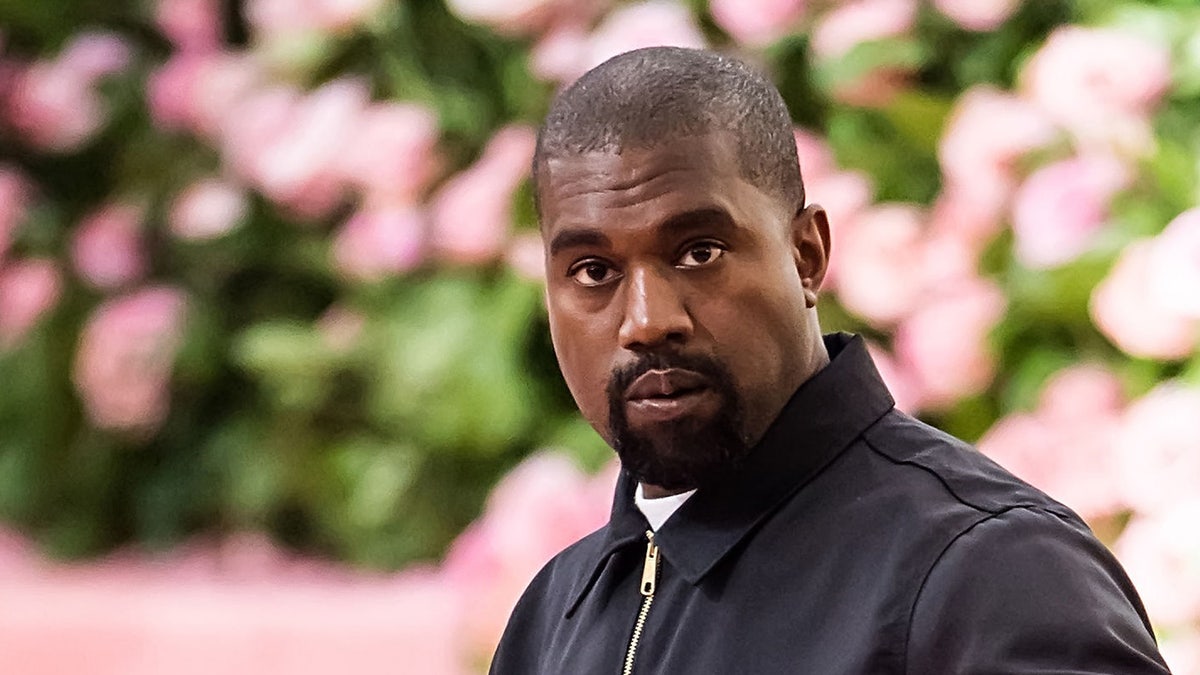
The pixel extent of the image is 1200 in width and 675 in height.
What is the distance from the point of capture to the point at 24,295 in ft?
5.10

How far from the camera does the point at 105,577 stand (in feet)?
5.00

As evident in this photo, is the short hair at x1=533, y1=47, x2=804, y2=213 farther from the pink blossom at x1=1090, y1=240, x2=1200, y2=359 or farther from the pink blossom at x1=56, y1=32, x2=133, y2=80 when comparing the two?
the pink blossom at x1=56, y1=32, x2=133, y2=80

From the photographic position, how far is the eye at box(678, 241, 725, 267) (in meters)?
0.69

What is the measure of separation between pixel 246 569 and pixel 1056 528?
0.97 metres

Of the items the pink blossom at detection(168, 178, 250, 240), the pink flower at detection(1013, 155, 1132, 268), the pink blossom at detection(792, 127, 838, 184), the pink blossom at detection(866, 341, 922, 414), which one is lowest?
the pink blossom at detection(866, 341, 922, 414)

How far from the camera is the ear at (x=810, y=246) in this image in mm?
747

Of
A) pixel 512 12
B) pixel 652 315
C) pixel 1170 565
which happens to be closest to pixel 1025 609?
pixel 652 315

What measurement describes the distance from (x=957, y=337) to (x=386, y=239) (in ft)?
1.58

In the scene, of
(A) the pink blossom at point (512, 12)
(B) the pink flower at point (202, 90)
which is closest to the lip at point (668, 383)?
(A) the pink blossom at point (512, 12)

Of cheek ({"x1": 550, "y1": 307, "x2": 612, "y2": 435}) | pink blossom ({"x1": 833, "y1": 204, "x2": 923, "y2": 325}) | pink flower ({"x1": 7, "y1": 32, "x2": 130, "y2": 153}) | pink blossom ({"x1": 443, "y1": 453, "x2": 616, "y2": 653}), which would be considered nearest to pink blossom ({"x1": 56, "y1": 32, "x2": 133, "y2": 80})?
pink flower ({"x1": 7, "y1": 32, "x2": 130, "y2": 153})

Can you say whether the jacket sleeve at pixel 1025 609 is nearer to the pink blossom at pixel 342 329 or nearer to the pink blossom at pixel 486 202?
the pink blossom at pixel 486 202

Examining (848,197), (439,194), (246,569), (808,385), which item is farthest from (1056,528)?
(246,569)

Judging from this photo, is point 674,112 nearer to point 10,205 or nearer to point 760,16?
point 760,16

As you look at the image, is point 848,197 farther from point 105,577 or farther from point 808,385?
point 105,577
